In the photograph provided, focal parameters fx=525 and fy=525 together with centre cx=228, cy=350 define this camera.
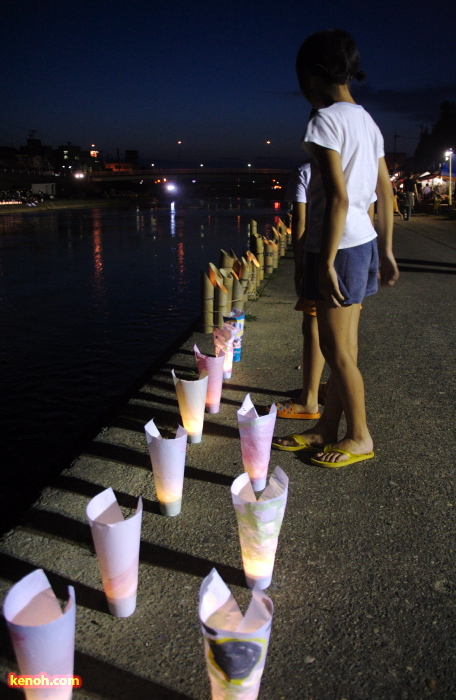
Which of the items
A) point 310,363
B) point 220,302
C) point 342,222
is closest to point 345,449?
point 310,363

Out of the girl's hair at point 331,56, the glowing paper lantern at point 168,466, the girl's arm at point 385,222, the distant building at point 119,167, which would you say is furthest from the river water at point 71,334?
the distant building at point 119,167

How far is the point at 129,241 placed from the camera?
21.7 meters

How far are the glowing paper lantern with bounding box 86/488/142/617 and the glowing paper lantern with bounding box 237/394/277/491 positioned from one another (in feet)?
3.01

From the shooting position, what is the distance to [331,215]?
8.44 feet

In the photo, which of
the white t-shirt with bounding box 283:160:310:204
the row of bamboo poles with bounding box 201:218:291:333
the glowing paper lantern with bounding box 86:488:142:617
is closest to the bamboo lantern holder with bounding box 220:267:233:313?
the row of bamboo poles with bounding box 201:218:291:333

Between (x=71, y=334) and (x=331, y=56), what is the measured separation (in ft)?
21.5

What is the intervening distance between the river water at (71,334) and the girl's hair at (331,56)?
11.9 feet

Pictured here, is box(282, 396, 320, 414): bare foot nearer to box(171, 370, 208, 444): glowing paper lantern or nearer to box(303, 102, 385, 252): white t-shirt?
box(171, 370, 208, 444): glowing paper lantern

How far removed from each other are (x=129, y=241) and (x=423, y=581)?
2086cm

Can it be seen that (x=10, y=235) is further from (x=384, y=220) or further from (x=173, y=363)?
(x=384, y=220)

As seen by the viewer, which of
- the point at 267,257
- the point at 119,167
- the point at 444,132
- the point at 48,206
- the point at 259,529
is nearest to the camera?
the point at 259,529

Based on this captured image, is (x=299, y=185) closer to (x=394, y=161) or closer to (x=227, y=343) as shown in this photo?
(x=227, y=343)

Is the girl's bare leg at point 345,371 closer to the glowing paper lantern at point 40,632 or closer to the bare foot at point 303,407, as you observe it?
the bare foot at point 303,407

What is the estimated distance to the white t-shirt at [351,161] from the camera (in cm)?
248
